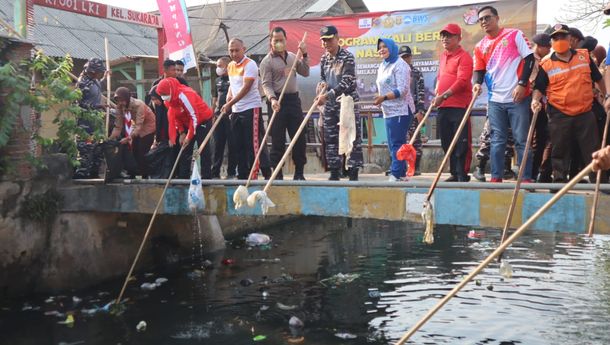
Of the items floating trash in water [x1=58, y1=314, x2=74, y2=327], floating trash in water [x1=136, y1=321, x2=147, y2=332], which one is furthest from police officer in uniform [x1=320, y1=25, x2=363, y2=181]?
floating trash in water [x1=58, y1=314, x2=74, y2=327]

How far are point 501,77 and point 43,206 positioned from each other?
5580mm

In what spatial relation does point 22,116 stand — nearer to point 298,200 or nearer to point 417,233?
point 298,200

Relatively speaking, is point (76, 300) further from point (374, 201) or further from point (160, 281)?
point (374, 201)

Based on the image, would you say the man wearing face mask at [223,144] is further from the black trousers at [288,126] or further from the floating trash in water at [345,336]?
the floating trash in water at [345,336]

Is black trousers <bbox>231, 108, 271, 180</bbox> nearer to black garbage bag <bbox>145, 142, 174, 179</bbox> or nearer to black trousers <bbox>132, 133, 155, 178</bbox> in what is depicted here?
black garbage bag <bbox>145, 142, 174, 179</bbox>

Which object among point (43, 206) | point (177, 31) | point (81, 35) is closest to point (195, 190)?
point (43, 206)

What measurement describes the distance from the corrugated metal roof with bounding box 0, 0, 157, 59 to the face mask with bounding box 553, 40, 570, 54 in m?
14.1

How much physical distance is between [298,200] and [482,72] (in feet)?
7.62

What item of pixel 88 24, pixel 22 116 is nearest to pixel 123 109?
pixel 22 116

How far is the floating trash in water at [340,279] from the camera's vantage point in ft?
28.8

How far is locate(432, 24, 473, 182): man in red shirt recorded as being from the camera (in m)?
6.67

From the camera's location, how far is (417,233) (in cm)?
1211

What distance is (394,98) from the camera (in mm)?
7098

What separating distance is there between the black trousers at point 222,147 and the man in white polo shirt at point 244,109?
1.24 feet
